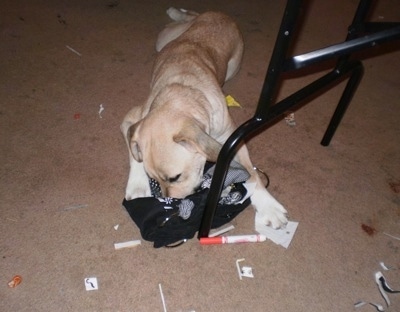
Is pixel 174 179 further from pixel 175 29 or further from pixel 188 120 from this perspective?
pixel 175 29

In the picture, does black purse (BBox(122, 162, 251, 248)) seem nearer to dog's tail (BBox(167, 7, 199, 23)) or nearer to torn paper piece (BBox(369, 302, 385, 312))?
torn paper piece (BBox(369, 302, 385, 312))

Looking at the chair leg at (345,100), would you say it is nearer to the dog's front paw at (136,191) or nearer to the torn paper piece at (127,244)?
the dog's front paw at (136,191)

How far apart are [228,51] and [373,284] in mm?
1824

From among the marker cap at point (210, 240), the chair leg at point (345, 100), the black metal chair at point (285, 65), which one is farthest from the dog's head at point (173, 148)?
the chair leg at point (345, 100)

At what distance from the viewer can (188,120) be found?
1.80 metres

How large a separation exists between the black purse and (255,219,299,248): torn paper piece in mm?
157

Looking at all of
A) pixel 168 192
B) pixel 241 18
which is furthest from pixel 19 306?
pixel 241 18

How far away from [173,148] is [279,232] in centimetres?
86

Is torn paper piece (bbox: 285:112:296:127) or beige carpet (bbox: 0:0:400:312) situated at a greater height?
torn paper piece (bbox: 285:112:296:127)

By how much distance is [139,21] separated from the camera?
12.0ft

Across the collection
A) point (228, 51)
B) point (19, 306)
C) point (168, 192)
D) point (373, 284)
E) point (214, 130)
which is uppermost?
point (228, 51)

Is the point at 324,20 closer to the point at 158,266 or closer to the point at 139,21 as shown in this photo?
the point at 139,21

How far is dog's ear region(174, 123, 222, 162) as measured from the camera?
67.3 inches

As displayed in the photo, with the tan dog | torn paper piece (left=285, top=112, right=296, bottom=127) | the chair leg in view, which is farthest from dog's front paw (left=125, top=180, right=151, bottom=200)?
the chair leg
